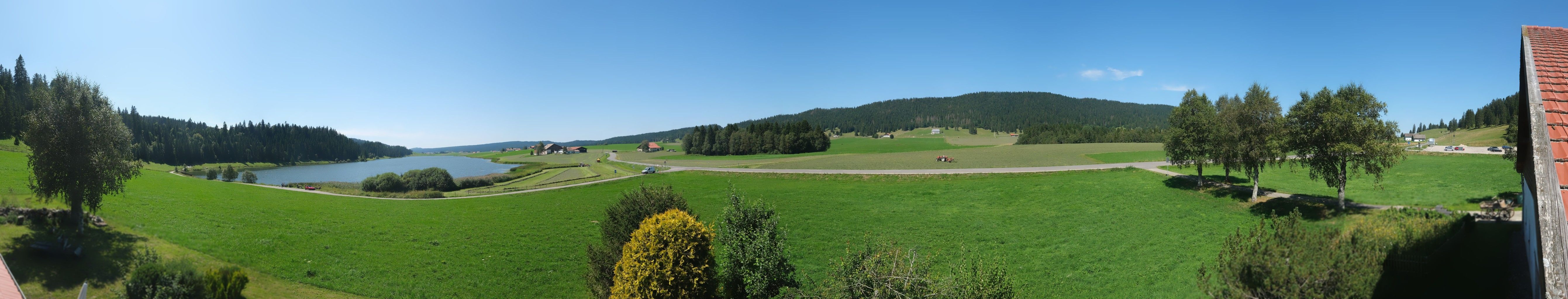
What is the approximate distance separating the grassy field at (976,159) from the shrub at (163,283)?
43076 millimetres

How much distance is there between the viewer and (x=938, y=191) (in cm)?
3325

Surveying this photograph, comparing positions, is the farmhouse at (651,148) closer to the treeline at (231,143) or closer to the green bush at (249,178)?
the treeline at (231,143)

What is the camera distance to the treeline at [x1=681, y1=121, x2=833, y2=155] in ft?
291

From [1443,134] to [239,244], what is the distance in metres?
134

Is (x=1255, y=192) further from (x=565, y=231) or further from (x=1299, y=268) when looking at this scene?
(x=565, y=231)

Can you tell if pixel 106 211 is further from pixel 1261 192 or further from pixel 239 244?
pixel 1261 192

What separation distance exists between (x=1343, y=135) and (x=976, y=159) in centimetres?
3995

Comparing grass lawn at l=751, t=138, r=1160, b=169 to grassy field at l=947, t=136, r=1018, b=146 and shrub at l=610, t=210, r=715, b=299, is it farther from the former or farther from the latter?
shrub at l=610, t=210, r=715, b=299

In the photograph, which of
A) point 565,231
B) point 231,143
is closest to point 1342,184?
point 565,231

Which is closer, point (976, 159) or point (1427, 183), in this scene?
point (1427, 183)

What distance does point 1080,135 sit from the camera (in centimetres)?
10644

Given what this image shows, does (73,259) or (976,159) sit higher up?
(976,159)

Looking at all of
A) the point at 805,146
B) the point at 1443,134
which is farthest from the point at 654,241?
the point at 1443,134

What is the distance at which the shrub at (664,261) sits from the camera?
37.8ft
